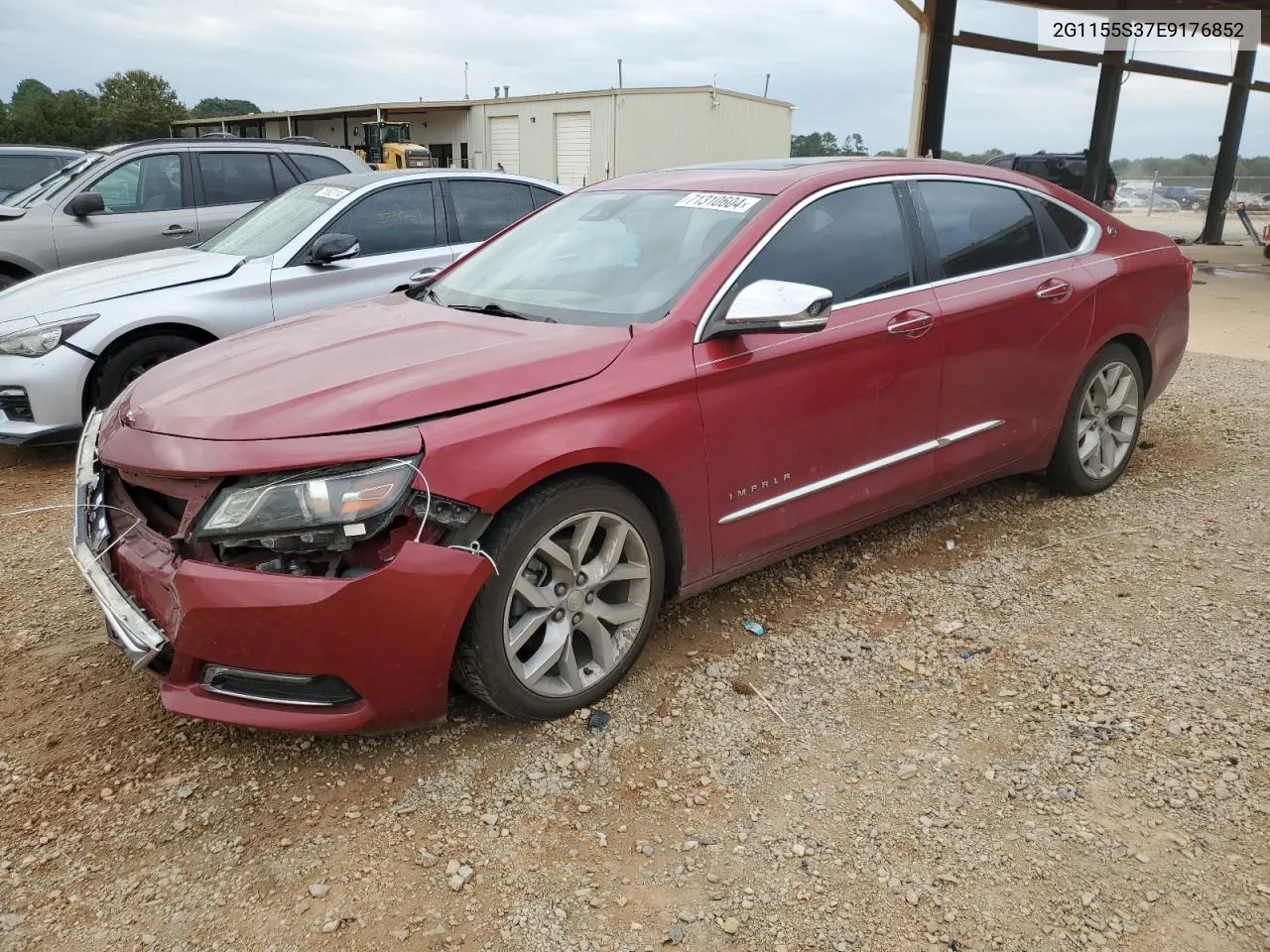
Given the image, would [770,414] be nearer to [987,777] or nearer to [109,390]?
[987,777]

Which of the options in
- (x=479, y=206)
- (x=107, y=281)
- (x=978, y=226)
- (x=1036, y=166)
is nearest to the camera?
(x=978, y=226)

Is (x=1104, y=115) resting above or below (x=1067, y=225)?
above

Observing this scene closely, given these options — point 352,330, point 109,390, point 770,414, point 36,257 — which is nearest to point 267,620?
point 352,330

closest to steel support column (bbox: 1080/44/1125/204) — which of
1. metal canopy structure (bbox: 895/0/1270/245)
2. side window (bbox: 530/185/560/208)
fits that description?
metal canopy structure (bbox: 895/0/1270/245)

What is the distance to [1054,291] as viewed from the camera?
402 centimetres

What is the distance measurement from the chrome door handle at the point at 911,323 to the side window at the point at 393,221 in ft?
12.5

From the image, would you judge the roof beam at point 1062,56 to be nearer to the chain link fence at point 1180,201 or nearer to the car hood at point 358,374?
the chain link fence at point 1180,201

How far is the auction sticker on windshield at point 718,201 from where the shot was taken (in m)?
3.29

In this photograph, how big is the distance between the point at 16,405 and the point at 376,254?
2.22 meters

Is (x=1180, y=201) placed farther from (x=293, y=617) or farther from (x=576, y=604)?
(x=293, y=617)

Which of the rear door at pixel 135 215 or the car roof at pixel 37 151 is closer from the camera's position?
the rear door at pixel 135 215

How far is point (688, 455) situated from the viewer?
9.53 ft

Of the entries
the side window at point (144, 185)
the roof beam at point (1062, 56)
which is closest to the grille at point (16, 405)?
the side window at point (144, 185)

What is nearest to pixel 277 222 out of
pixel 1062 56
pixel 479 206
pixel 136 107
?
pixel 479 206
